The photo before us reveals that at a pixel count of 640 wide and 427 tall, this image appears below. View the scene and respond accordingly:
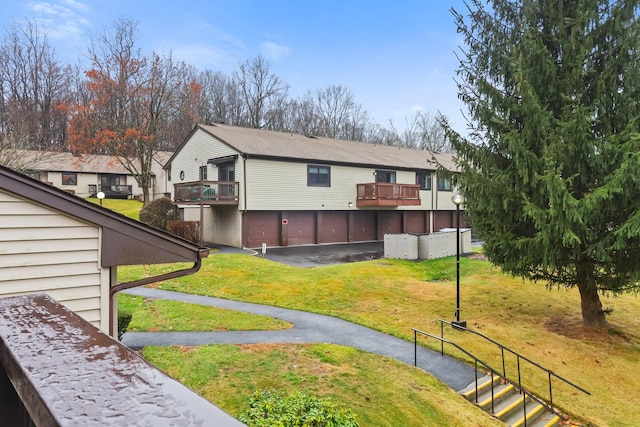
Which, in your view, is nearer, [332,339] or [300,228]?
[332,339]

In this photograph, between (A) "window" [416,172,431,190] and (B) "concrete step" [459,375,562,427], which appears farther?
(A) "window" [416,172,431,190]

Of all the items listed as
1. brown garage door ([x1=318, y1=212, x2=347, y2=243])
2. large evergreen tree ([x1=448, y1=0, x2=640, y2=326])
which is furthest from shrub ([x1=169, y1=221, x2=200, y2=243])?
large evergreen tree ([x1=448, y1=0, x2=640, y2=326])

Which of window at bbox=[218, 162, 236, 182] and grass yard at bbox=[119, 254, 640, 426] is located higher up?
window at bbox=[218, 162, 236, 182]

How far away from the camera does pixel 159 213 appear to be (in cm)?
2492

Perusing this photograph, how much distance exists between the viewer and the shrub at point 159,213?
24.4m

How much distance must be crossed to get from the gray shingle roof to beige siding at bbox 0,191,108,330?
1870 cm

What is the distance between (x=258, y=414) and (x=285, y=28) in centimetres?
4229

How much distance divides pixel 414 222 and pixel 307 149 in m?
10.9

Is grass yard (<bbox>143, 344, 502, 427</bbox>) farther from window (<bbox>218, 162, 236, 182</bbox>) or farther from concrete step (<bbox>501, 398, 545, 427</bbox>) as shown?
window (<bbox>218, 162, 236, 182</bbox>)

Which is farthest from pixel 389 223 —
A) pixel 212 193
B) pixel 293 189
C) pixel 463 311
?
pixel 463 311

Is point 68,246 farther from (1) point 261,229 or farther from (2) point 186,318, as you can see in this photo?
(1) point 261,229

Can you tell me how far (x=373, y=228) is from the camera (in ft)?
98.6

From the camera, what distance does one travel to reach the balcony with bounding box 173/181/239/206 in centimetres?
2309

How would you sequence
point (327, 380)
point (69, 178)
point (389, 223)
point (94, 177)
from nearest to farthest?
1. point (327, 380)
2. point (389, 223)
3. point (69, 178)
4. point (94, 177)
